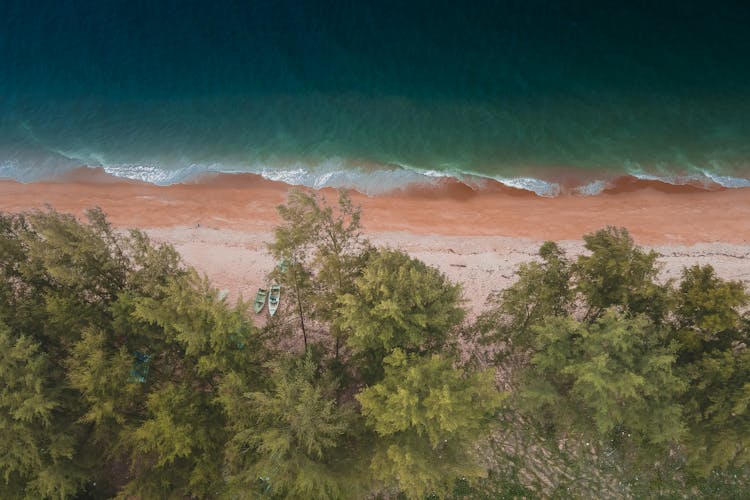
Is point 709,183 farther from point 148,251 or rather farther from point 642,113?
point 148,251

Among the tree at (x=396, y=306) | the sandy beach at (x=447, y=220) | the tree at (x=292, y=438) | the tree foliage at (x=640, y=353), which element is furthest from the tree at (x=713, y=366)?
the tree at (x=292, y=438)

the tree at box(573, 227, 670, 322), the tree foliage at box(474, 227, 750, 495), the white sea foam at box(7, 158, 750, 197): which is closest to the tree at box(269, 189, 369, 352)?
the tree foliage at box(474, 227, 750, 495)

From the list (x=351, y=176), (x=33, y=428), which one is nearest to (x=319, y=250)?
(x=33, y=428)

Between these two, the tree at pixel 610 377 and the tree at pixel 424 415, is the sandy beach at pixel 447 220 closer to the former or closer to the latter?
the tree at pixel 610 377

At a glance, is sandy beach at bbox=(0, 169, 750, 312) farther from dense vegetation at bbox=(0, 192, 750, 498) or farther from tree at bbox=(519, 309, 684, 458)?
dense vegetation at bbox=(0, 192, 750, 498)

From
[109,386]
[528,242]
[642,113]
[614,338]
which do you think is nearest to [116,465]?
[109,386]

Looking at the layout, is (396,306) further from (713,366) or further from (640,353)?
(713,366)
